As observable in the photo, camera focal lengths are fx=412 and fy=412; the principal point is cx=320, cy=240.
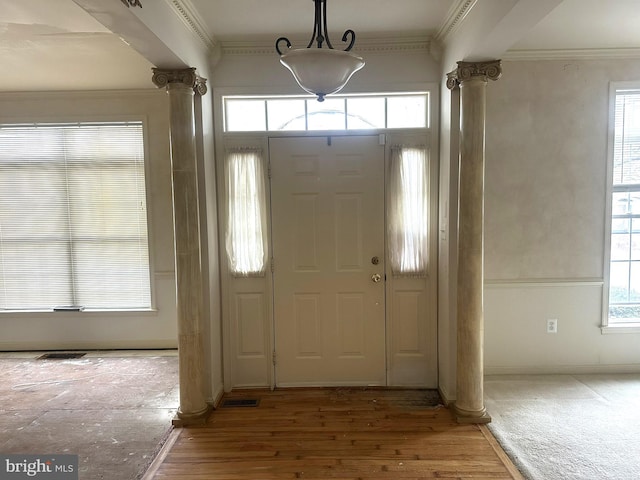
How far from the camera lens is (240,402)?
3.31 meters

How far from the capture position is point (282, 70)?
130 inches

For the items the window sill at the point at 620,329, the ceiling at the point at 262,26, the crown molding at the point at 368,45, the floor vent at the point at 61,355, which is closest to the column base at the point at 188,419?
the floor vent at the point at 61,355

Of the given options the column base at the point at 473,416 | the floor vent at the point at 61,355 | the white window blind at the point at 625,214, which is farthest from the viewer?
the floor vent at the point at 61,355

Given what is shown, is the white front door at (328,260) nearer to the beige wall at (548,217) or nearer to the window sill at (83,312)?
the beige wall at (548,217)

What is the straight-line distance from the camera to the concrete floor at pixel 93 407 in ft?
8.66

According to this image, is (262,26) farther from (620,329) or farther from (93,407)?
(620,329)

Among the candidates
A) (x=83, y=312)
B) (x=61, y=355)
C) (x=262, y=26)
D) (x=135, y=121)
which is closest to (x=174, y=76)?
(x=262, y=26)

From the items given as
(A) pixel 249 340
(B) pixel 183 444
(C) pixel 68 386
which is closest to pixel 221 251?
(A) pixel 249 340

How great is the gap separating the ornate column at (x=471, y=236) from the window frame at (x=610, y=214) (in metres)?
1.48

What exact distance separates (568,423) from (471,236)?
1.47m

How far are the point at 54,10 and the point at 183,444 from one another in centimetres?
290

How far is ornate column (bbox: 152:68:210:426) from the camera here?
9.36 ft

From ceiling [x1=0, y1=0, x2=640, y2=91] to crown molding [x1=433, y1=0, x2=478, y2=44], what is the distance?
18 millimetres

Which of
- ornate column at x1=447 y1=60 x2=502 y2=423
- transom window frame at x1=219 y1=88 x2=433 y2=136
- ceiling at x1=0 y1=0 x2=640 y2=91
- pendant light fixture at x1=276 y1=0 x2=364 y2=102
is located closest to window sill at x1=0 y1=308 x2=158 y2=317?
transom window frame at x1=219 y1=88 x2=433 y2=136
